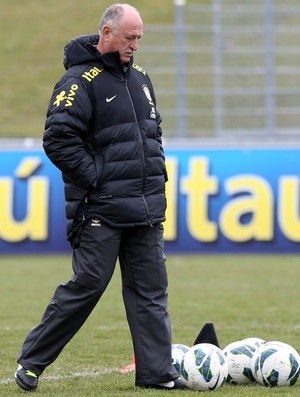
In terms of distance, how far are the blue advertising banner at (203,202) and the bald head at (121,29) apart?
10.4m

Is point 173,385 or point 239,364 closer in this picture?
point 173,385

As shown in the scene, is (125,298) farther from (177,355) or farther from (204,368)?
(204,368)

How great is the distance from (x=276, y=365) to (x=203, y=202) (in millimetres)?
10365

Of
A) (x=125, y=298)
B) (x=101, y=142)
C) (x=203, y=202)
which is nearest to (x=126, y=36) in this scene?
(x=101, y=142)

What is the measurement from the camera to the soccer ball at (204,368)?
293 inches

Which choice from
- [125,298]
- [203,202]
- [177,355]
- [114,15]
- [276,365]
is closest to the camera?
[114,15]

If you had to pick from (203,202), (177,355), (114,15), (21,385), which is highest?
(114,15)

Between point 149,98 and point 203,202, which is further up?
point 149,98

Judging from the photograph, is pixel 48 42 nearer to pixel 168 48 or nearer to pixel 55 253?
pixel 168 48

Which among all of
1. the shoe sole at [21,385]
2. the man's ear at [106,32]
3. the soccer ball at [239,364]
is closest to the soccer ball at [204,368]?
the soccer ball at [239,364]

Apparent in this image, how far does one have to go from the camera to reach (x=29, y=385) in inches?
292

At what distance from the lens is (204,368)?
744cm

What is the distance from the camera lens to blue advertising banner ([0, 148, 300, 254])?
17781mm

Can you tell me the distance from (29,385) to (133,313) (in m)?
0.80
